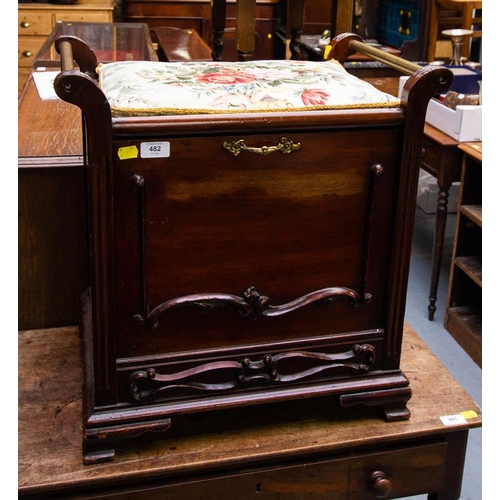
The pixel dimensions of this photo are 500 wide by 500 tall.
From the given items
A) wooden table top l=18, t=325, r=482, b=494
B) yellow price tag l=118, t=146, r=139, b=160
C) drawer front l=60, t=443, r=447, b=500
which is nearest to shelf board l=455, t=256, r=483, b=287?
wooden table top l=18, t=325, r=482, b=494

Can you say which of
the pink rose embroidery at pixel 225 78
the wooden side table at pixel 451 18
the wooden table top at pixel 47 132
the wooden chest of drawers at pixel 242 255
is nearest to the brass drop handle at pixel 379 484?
the wooden chest of drawers at pixel 242 255

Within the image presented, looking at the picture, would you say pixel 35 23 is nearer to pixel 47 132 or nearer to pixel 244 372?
pixel 47 132

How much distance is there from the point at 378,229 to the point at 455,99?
1.66 metres

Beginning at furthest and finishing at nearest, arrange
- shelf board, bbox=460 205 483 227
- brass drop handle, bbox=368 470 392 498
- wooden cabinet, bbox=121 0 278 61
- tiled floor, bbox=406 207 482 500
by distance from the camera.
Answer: wooden cabinet, bbox=121 0 278 61
shelf board, bbox=460 205 483 227
tiled floor, bbox=406 207 482 500
brass drop handle, bbox=368 470 392 498

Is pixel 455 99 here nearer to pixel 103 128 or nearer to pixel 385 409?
pixel 385 409

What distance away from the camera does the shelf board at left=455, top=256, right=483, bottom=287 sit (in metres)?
2.56

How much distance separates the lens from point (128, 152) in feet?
3.28

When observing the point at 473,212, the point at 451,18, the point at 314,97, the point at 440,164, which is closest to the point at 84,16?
the point at 451,18

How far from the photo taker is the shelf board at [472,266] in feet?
8.39

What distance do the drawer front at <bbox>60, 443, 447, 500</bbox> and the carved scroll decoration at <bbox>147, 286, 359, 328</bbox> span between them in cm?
28

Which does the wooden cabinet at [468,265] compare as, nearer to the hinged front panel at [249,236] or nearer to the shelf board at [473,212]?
the shelf board at [473,212]

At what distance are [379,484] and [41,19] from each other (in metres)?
4.24

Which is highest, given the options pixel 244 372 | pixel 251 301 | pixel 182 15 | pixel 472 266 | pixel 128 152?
pixel 182 15

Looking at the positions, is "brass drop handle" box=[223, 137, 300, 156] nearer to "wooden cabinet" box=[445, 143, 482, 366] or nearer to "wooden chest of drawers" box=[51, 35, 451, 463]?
"wooden chest of drawers" box=[51, 35, 451, 463]
